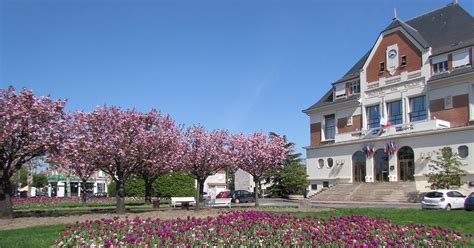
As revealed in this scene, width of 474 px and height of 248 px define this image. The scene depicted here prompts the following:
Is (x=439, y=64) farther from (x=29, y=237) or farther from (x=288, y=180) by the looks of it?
(x=29, y=237)

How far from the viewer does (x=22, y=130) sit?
20844 mm

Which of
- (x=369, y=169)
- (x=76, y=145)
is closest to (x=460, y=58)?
(x=369, y=169)

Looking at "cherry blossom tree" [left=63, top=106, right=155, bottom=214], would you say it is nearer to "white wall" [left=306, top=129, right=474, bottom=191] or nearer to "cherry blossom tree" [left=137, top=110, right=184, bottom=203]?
"cherry blossom tree" [left=137, top=110, right=184, bottom=203]

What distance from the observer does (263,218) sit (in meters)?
12.6

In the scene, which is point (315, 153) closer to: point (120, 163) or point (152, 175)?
point (152, 175)

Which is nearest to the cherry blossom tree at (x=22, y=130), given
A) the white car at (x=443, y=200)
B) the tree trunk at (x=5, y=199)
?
the tree trunk at (x=5, y=199)

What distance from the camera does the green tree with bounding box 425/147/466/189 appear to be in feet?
117

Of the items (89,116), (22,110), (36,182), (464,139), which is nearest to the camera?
(22,110)

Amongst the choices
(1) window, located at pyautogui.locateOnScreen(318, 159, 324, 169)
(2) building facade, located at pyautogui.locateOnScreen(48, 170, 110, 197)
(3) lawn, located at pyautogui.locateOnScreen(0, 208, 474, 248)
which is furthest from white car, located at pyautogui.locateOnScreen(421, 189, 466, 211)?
(2) building facade, located at pyautogui.locateOnScreen(48, 170, 110, 197)

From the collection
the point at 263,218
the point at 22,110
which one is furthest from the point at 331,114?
the point at 263,218

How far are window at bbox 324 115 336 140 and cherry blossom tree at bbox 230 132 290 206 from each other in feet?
62.0

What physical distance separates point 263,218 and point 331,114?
42998 millimetres

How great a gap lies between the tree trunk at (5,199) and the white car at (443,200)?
23466 millimetres

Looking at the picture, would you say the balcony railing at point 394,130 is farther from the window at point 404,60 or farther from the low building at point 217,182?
the low building at point 217,182
